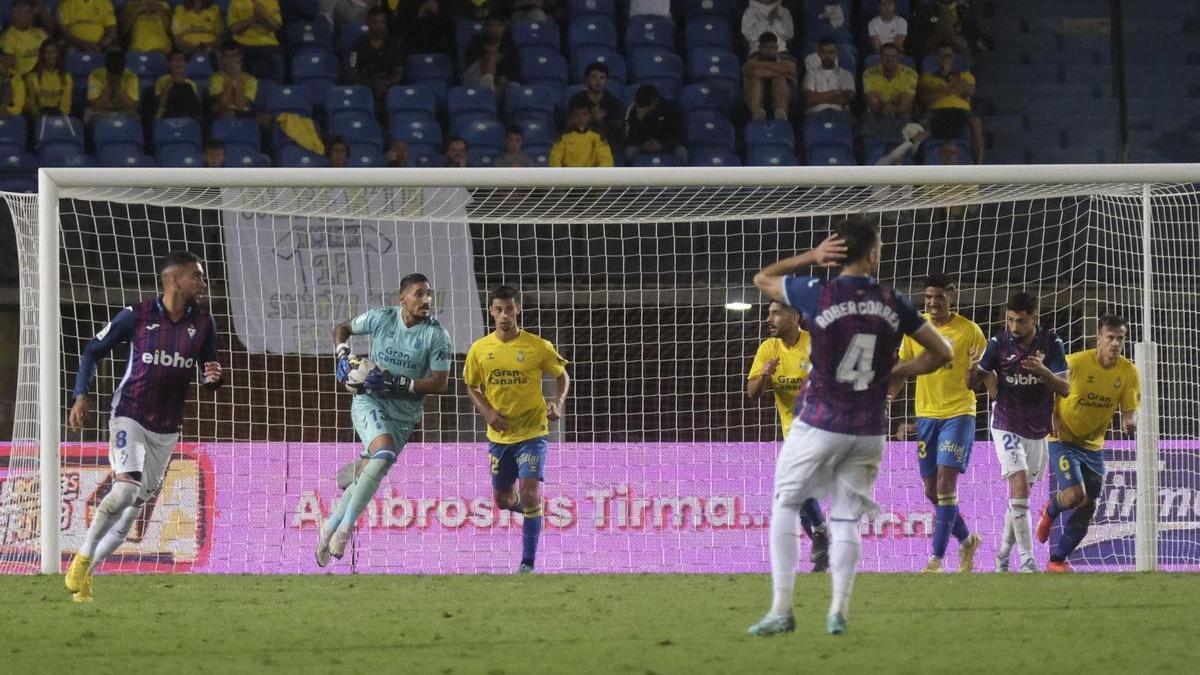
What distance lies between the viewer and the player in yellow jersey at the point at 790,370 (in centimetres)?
1176

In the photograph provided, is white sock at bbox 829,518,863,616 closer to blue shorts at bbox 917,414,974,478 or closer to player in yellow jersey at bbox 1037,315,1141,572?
blue shorts at bbox 917,414,974,478

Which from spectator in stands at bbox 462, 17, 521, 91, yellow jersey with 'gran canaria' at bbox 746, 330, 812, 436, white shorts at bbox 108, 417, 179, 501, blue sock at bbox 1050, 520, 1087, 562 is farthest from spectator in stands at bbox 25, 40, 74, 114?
blue sock at bbox 1050, 520, 1087, 562

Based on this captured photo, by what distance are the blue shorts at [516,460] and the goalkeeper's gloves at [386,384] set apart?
2.84 feet

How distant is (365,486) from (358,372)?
0.75 meters

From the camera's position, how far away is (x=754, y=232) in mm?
14797

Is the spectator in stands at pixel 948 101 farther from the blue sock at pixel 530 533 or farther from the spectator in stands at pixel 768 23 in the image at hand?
the blue sock at pixel 530 533

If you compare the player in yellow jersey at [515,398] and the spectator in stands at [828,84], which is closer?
the player in yellow jersey at [515,398]

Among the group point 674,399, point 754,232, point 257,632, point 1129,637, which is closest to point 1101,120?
point 754,232

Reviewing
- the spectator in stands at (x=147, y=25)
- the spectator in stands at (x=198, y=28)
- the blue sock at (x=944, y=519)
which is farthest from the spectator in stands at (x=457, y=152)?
the blue sock at (x=944, y=519)

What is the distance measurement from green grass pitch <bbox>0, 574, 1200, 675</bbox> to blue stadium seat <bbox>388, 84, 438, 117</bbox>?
7309 millimetres

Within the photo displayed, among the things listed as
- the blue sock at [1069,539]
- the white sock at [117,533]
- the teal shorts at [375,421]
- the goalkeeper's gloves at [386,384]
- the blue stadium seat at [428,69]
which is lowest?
the blue sock at [1069,539]

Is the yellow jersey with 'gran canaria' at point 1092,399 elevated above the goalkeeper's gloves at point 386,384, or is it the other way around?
the goalkeeper's gloves at point 386,384

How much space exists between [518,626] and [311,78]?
429 inches

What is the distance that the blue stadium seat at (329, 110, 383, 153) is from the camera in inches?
647
